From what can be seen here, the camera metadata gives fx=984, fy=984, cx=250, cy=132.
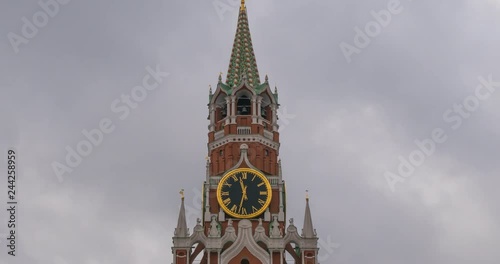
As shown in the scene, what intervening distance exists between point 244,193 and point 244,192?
83mm

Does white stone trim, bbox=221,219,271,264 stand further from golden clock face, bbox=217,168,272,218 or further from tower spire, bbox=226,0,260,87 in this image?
tower spire, bbox=226,0,260,87

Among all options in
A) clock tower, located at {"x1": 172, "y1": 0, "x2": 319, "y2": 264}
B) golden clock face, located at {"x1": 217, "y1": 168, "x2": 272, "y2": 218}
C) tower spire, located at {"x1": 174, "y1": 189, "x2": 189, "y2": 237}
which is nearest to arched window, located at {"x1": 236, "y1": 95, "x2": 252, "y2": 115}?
clock tower, located at {"x1": 172, "y1": 0, "x2": 319, "y2": 264}

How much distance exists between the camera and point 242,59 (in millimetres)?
91938

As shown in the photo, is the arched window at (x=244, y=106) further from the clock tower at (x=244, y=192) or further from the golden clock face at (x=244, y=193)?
the golden clock face at (x=244, y=193)

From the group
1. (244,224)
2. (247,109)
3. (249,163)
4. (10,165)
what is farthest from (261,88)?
(10,165)

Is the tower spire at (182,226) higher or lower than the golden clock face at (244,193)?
lower

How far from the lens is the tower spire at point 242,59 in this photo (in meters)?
89.9

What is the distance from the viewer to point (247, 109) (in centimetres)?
8794

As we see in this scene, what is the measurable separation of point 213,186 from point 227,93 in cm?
Answer: 956

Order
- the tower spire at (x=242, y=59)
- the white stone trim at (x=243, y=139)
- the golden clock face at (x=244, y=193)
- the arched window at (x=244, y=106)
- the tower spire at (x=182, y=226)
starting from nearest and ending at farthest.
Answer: the tower spire at (x=182, y=226) < the golden clock face at (x=244, y=193) < the white stone trim at (x=243, y=139) < the arched window at (x=244, y=106) < the tower spire at (x=242, y=59)

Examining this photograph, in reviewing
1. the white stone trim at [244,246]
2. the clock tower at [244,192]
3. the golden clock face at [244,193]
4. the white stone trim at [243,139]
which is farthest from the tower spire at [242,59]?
the white stone trim at [244,246]

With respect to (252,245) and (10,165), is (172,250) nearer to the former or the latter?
(252,245)

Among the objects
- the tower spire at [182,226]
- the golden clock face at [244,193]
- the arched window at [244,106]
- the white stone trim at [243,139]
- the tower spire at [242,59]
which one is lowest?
the tower spire at [182,226]

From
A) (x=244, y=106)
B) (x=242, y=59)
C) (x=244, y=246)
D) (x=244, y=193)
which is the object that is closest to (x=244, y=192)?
(x=244, y=193)
